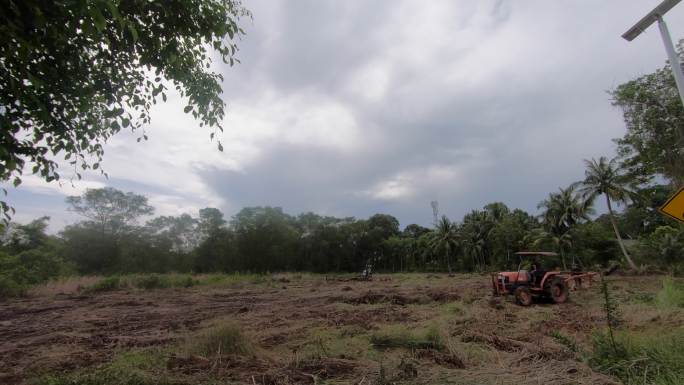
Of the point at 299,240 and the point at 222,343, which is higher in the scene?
the point at 299,240

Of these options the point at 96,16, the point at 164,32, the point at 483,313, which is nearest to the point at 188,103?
the point at 164,32

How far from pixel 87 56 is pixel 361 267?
58576 millimetres

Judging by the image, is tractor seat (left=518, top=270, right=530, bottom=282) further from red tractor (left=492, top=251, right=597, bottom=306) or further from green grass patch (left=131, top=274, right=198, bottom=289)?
green grass patch (left=131, top=274, right=198, bottom=289)

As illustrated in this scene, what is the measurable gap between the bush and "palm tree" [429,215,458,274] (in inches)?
1733

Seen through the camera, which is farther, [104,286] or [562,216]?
[562,216]

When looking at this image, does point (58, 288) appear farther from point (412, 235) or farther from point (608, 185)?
point (412, 235)

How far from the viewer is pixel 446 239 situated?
47.2 meters

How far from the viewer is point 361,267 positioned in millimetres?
59406

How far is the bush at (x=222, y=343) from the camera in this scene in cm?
547

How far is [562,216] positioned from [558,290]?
25.2 m

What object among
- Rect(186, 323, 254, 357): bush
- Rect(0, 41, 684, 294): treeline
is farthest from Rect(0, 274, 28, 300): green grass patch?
Rect(186, 323, 254, 357): bush

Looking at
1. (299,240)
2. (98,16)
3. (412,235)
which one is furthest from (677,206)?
(412,235)

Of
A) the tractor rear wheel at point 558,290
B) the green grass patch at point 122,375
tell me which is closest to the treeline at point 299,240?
the tractor rear wheel at point 558,290

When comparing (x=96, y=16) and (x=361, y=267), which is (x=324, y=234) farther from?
(x=96, y=16)
